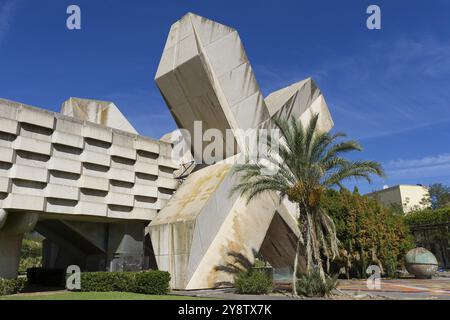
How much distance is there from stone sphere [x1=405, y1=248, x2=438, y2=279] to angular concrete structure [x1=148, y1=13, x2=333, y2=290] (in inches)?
446

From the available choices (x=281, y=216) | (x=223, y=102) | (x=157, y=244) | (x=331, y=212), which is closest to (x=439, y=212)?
(x=331, y=212)

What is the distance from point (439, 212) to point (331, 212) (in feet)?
66.1

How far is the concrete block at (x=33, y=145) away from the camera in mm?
20203

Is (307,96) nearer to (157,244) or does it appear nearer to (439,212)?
(157,244)

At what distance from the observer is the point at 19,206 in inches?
777

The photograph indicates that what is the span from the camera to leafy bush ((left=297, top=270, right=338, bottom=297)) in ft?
50.9

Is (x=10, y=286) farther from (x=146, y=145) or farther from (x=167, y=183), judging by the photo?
(x=146, y=145)

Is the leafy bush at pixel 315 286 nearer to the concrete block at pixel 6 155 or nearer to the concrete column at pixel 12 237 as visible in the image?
the concrete column at pixel 12 237

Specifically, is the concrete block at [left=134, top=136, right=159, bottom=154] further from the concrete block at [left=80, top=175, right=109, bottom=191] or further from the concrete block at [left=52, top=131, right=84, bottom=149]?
the concrete block at [left=52, top=131, right=84, bottom=149]

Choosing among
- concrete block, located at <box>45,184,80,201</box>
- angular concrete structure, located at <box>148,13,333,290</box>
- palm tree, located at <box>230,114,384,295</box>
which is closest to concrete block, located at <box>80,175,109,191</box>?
concrete block, located at <box>45,184,80,201</box>

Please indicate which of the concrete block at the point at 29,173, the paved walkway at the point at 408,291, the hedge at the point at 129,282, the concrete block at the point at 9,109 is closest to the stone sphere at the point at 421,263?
the paved walkway at the point at 408,291

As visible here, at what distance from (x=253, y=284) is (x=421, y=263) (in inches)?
717

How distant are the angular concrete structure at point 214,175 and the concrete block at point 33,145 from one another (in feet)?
23.6
